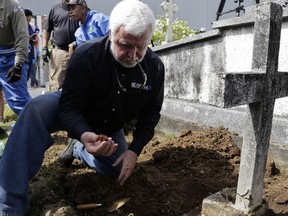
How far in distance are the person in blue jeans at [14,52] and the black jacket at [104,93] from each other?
2002 millimetres

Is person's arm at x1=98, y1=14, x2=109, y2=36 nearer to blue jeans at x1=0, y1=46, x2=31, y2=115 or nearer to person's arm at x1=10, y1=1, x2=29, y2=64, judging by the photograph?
person's arm at x1=10, y1=1, x2=29, y2=64

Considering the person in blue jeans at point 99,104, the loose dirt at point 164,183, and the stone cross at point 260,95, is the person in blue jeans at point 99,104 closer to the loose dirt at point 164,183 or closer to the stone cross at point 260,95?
the loose dirt at point 164,183

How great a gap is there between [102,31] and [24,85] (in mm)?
1146

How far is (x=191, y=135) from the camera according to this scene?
3.63 meters

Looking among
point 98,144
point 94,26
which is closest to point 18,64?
point 94,26

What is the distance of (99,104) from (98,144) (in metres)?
0.44

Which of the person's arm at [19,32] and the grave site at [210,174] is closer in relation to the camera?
the grave site at [210,174]

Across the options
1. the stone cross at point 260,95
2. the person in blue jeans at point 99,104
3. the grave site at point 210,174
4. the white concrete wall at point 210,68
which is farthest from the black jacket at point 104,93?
the white concrete wall at point 210,68

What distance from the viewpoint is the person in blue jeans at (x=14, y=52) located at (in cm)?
416

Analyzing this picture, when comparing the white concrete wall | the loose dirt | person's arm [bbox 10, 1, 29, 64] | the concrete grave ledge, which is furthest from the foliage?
the concrete grave ledge

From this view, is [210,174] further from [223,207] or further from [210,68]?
[210,68]

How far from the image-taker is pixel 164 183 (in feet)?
9.10

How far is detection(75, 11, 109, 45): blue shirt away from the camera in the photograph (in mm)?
4396

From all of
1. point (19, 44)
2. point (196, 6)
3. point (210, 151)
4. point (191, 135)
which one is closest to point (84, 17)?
point (19, 44)
